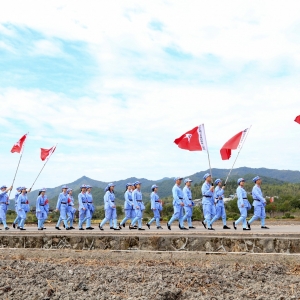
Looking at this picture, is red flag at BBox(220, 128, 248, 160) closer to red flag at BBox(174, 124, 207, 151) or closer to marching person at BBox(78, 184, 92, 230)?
red flag at BBox(174, 124, 207, 151)

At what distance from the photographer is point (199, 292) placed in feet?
17.7

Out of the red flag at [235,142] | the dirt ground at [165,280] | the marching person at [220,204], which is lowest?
the dirt ground at [165,280]

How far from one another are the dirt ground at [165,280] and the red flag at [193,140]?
23.5 feet

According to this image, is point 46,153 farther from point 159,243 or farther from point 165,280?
point 165,280

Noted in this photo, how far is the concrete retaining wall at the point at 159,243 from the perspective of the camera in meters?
9.24

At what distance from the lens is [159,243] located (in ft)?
33.3

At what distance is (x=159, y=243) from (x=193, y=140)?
6.14 meters

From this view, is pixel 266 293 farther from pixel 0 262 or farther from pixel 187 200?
pixel 187 200

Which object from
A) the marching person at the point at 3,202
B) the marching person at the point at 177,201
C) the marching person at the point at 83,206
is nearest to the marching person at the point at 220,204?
the marching person at the point at 177,201

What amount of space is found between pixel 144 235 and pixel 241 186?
5.58 meters

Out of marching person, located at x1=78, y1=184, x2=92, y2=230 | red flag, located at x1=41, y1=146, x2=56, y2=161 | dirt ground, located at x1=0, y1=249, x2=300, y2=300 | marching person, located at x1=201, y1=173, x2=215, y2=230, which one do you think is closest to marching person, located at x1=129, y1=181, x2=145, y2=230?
marching person, located at x1=78, y1=184, x2=92, y2=230

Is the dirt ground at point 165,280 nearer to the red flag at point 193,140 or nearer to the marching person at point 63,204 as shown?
the red flag at point 193,140

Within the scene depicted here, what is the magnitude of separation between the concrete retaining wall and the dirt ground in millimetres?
975

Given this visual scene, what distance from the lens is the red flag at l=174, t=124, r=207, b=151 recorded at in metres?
15.6
